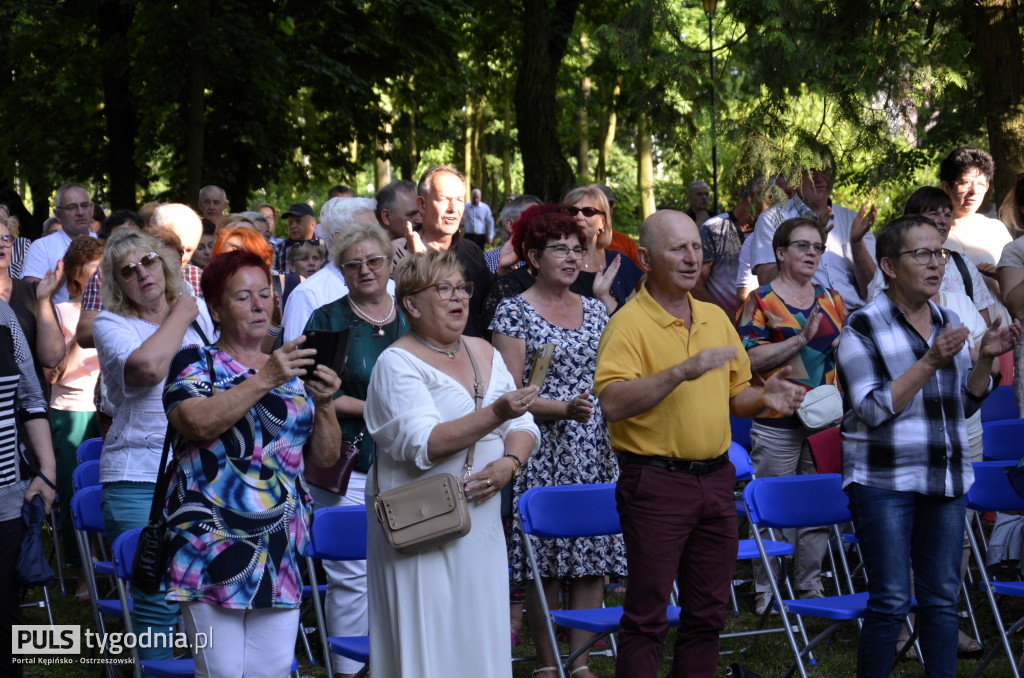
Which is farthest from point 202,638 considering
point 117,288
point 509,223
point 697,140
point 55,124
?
point 55,124

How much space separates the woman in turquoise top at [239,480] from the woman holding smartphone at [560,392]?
1.57 meters

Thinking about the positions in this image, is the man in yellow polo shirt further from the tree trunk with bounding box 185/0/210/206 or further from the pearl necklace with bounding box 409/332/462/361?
the tree trunk with bounding box 185/0/210/206

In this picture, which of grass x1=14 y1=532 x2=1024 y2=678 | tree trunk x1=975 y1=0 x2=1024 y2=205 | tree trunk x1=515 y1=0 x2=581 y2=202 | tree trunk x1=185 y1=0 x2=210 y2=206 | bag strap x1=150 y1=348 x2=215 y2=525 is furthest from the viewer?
tree trunk x1=515 y1=0 x2=581 y2=202

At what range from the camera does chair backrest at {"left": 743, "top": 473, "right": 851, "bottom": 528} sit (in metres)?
5.71

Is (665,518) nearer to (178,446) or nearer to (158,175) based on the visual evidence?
(178,446)

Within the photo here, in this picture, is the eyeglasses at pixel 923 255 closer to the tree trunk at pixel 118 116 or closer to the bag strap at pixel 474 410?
the bag strap at pixel 474 410

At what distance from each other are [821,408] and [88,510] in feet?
12.5

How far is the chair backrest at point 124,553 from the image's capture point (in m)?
4.79

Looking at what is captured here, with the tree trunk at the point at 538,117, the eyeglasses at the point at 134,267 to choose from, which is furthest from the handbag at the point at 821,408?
the tree trunk at the point at 538,117

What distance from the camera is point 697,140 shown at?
8023 millimetres

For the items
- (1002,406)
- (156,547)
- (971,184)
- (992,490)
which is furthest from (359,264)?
(1002,406)

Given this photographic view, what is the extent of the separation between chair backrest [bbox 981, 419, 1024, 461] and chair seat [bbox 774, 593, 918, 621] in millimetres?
1874

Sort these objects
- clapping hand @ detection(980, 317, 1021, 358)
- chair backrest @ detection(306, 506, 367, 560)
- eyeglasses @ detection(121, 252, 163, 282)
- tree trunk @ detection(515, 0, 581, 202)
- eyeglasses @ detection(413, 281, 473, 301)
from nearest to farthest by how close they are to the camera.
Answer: eyeglasses @ detection(413, 281, 473, 301), clapping hand @ detection(980, 317, 1021, 358), chair backrest @ detection(306, 506, 367, 560), eyeglasses @ detection(121, 252, 163, 282), tree trunk @ detection(515, 0, 581, 202)

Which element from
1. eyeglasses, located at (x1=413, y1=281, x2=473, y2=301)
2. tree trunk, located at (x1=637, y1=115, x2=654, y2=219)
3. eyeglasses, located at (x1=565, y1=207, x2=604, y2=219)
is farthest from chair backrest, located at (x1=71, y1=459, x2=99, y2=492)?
tree trunk, located at (x1=637, y1=115, x2=654, y2=219)
